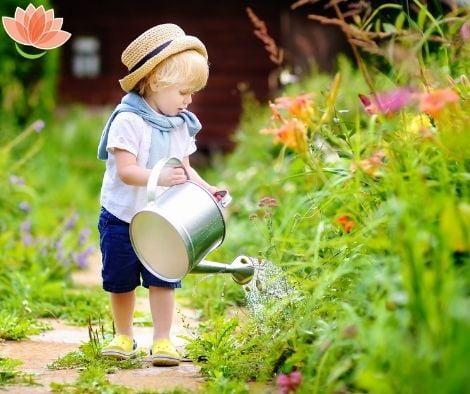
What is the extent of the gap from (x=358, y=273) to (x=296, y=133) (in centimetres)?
46

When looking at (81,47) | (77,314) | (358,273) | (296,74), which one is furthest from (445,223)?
(81,47)

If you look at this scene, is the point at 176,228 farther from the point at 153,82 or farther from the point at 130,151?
the point at 153,82

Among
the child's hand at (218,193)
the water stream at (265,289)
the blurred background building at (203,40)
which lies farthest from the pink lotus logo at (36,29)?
the blurred background building at (203,40)

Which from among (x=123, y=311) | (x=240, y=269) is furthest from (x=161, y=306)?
(x=240, y=269)

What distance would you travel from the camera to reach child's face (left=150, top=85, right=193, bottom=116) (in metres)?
3.37

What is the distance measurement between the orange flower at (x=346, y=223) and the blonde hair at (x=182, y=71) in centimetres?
71

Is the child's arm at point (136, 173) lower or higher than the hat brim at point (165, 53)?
lower

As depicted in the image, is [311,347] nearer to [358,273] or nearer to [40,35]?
[358,273]

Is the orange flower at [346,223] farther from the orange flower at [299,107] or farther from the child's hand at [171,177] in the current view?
the child's hand at [171,177]

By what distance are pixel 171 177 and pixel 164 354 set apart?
2.07ft

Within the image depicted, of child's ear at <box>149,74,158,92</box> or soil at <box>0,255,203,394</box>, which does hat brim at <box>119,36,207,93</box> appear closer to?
child's ear at <box>149,74,158,92</box>

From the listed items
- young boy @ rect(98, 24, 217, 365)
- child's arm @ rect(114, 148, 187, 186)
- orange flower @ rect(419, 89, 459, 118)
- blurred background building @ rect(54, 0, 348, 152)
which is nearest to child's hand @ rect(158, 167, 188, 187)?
child's arm @ rect(114, 148, 187, 186)

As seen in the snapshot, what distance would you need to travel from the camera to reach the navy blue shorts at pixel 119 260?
11.1 feet

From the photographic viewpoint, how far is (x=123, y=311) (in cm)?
350
